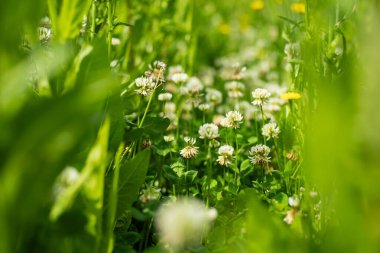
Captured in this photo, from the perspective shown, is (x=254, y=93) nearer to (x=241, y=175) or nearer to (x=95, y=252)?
(x=241, y=175)

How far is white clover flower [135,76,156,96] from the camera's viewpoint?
68.5 inches

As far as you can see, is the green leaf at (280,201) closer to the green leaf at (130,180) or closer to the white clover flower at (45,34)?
the green leaf at (130,180)

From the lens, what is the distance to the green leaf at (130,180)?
1.19 metres

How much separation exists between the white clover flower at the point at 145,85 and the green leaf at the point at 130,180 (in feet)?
1.73

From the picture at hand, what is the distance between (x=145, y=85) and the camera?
177 cm

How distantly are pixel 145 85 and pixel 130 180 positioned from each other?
0.61 m

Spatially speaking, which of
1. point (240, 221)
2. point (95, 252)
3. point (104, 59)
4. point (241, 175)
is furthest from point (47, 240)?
point (241, 175)

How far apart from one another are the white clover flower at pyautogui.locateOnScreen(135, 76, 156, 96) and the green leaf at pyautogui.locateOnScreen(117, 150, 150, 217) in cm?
53

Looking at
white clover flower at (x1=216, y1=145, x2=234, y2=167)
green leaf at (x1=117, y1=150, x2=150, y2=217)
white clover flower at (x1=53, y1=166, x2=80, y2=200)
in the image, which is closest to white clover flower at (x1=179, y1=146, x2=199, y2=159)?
white clover flower at (x1=216, y1=145, x2=234, y2=167)

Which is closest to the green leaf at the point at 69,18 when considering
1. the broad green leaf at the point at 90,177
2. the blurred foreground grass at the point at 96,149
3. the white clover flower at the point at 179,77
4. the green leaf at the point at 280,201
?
the blurred foreground grass at the point at 96,149

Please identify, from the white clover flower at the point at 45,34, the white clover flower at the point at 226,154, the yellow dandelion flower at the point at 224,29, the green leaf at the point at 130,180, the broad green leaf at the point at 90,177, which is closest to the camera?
the broad green leaf at the point at 90,177

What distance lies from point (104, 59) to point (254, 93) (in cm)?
92

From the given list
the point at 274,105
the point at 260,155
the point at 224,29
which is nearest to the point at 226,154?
the point at 260,155

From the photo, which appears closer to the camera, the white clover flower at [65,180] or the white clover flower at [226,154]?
the white clover flower at [65,180]
